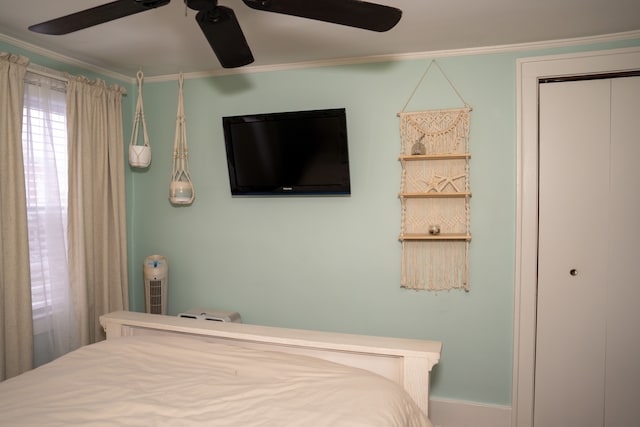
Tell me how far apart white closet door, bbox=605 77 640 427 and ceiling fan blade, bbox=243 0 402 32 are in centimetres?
171

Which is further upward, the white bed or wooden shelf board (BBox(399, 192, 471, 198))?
wooden shelf board (BBox(399, 192, 471, 198))

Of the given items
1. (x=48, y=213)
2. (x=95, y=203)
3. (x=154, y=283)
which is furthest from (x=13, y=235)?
(x=154, y=283)

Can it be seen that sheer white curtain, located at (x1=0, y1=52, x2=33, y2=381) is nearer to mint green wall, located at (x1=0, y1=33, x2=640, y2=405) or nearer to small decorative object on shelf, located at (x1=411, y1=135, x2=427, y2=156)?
mint green wall, located at (x1=0, y1=33, x2=640, y2=405)

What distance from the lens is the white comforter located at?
130 centimetres

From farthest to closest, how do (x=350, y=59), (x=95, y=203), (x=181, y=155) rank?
(x=181, y=155)
(x=95, y=203)
(x=350, y=59)

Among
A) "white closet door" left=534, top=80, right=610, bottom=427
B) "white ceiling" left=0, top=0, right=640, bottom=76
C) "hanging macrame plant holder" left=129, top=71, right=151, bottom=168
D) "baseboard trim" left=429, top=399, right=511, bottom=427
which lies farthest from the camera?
"hanging macrame plant holder" left=129, top=71, right=151, bottom=168

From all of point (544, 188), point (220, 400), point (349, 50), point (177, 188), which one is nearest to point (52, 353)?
point (177, 188)

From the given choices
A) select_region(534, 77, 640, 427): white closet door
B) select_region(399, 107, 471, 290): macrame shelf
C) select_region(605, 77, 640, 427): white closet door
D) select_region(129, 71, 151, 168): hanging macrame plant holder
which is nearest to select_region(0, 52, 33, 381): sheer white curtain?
select_region(129, 71, 151, 168): hanging macrame plant holder

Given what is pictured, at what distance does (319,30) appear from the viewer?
7.43ft

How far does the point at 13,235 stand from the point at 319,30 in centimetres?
209

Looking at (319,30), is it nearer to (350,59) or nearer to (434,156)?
(350,59)

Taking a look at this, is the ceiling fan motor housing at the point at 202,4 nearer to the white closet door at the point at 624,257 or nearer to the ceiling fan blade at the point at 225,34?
the ceiling fan blade at the point at 225,34

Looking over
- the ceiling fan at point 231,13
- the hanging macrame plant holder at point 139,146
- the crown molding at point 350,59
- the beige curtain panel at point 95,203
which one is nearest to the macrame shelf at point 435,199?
the crown molding at point 350,59

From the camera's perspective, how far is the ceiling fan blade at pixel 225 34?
150 centimetres
